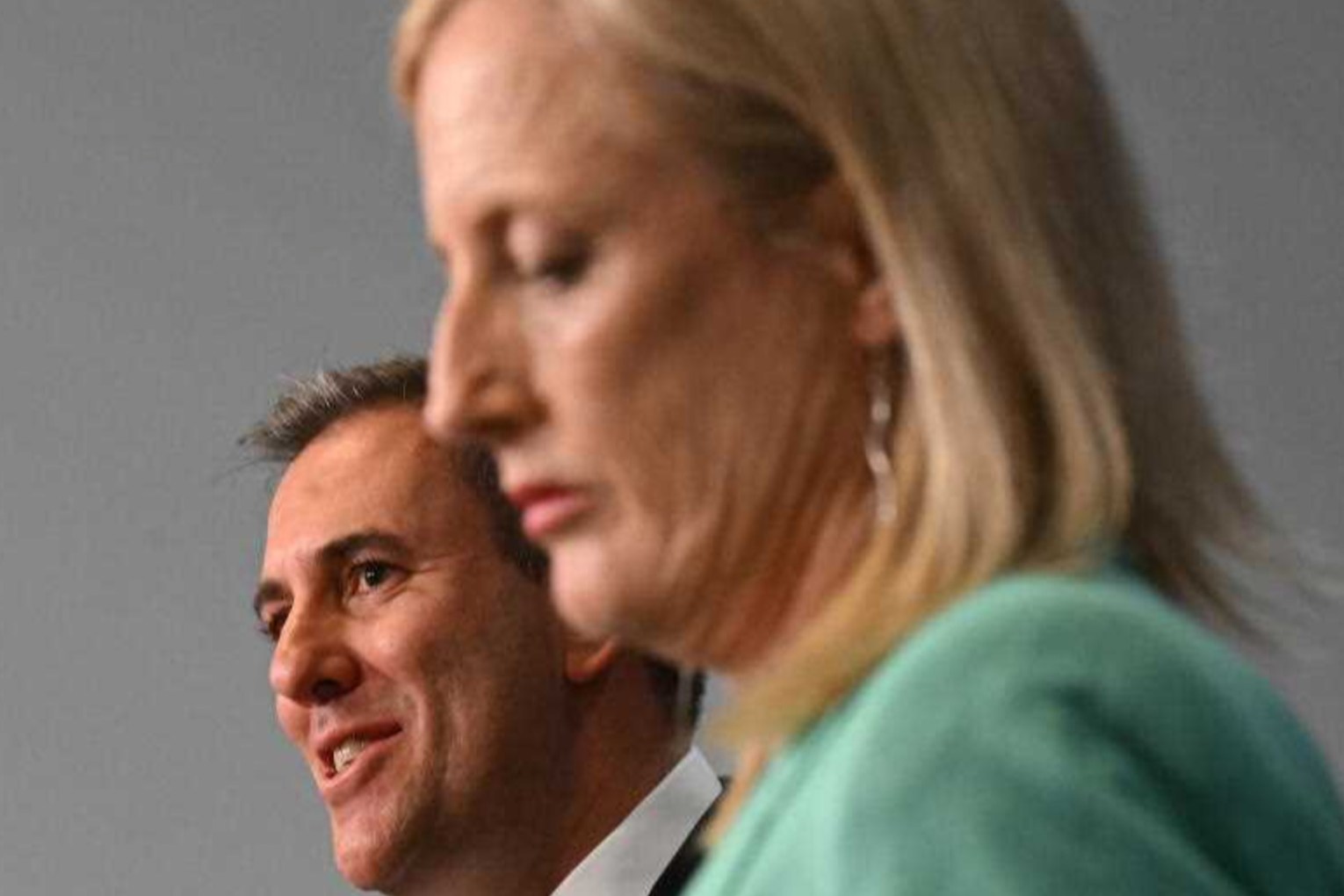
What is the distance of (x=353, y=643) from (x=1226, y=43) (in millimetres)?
1056

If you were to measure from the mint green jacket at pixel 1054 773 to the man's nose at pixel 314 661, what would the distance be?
1.53 metres

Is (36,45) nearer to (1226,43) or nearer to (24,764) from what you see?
(24,764)

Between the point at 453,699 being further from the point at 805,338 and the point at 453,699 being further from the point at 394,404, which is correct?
the point at 805,338

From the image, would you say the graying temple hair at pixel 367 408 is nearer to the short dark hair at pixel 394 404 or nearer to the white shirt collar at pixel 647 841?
the short dark hair at pixel 394 404

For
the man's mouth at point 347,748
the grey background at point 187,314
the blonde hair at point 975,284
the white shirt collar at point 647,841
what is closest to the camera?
the blonde hair at point 975,284

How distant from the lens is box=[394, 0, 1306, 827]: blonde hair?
966 mm

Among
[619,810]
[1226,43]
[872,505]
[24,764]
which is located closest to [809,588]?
[872,505]

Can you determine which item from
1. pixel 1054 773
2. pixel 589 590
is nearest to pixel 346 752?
pixel 589 590

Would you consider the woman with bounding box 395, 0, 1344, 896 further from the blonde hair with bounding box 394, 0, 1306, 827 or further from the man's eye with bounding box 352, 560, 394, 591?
the man's eye with bounding box 352, 560, 394, 591

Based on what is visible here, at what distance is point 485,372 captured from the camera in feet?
3.40

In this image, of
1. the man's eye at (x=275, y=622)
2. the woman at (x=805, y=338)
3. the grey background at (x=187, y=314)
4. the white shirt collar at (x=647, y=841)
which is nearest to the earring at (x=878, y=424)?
the woman at (x=805, y=338)

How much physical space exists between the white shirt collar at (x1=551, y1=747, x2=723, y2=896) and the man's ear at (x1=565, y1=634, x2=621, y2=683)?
0.09 meters

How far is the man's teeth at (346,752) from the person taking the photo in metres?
2.46

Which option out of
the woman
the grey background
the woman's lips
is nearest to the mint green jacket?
the woman
